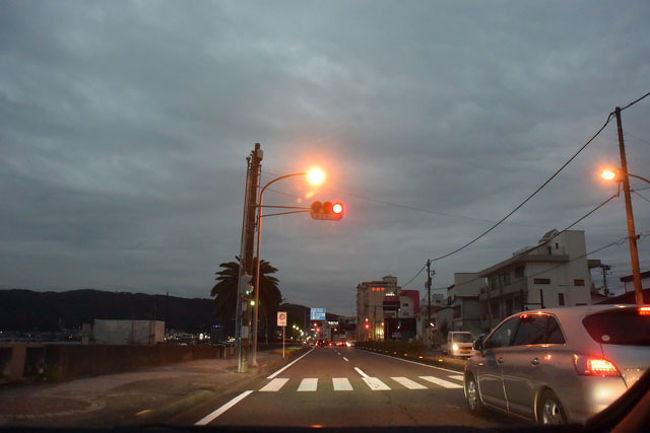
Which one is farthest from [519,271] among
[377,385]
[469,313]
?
[377,385]

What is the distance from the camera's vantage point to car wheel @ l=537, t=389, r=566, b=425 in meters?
5.31

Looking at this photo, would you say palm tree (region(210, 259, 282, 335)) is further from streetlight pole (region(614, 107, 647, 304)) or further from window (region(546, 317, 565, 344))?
window (region(546, 317, 565, 344))

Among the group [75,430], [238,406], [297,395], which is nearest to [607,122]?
[297,395]

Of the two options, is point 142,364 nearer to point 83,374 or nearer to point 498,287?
point 83,374

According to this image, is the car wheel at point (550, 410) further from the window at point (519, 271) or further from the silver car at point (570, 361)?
the window at point (519, 271)

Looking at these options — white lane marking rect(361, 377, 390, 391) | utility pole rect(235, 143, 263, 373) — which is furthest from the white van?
white lane marking rect(361, 377, 390, 391)

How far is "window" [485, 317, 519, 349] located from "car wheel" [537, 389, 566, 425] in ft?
4.63

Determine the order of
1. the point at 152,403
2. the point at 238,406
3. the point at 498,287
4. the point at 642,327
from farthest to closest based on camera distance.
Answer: the point at 498,287 → the point at 238,406 → the point at 152,403 → the point at 642,327

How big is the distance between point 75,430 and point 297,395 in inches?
237

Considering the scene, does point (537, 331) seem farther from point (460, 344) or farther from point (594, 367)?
point (460, 344)

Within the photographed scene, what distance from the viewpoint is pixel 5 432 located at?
5711 mm

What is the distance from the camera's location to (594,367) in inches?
193

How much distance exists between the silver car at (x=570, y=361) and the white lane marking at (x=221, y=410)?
444cm

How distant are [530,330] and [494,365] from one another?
106cm
